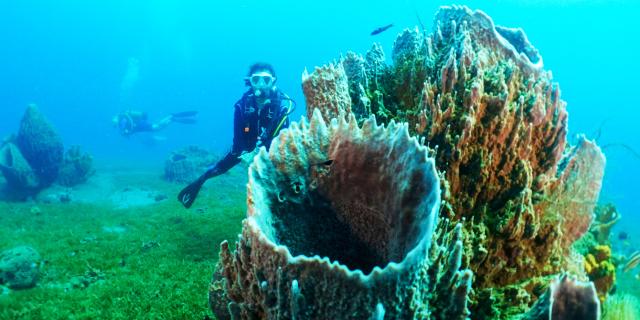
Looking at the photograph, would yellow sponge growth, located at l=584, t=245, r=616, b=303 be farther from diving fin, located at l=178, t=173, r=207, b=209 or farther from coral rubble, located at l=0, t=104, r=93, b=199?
coral rubble, located at l=0, t=104, r=93, b=199

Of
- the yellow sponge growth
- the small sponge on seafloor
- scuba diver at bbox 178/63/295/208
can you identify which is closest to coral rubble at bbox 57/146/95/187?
the small sponge on seafloor

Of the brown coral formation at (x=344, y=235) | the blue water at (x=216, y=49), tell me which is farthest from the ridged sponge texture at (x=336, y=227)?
the blue water at (x=216, y=49)

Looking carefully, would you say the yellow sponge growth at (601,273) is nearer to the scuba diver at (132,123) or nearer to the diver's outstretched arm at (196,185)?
the diver's outstretched arm at (196,185)

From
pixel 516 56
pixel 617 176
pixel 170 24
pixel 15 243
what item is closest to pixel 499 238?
pixel 516 56

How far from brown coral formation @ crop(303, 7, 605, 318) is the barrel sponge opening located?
55cm

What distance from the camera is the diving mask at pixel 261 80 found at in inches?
322

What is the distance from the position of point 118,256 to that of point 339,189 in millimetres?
→ 7065

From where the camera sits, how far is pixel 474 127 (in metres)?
3.12

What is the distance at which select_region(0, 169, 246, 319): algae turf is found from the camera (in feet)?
17.3

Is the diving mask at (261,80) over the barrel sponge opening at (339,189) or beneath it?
over

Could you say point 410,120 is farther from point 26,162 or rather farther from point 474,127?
point 26,162

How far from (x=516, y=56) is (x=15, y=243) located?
10852 mm

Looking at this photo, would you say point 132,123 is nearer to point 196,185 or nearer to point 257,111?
point 196,185

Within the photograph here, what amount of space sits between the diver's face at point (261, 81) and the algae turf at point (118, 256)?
3507 millimetres
